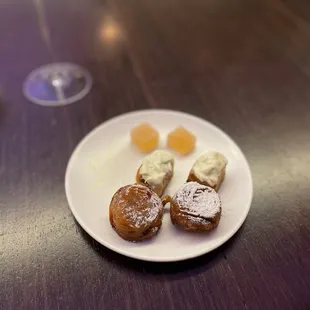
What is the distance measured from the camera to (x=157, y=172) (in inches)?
33.4

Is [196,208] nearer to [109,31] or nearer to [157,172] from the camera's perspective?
[157,172]

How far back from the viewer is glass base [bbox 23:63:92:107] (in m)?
1.20

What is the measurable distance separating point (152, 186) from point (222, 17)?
1.03 m

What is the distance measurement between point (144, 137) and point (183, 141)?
103 mm

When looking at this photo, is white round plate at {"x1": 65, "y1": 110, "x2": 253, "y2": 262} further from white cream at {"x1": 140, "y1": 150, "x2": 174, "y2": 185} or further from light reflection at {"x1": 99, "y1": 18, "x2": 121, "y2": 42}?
light reflection at {"x1": 99, "y1": 18, "x2": 121, "y2": 42}

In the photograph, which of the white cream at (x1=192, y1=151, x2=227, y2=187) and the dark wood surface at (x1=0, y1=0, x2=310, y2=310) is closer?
the dark wood surface at (x1=0, y1=0, x2=310, y2=310)

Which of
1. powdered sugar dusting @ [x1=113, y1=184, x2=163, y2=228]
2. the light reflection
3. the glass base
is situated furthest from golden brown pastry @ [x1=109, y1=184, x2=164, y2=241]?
the light reflection

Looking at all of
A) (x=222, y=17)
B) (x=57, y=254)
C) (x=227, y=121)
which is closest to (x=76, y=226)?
(x=57, y=254)

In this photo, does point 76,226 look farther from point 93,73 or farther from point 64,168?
point 93,73

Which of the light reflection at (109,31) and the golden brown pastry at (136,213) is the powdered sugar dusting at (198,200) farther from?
the light reflection at (109,31)

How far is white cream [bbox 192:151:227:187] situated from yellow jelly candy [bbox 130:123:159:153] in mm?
162

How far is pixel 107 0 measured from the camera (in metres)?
1.69

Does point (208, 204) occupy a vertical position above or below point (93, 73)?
above

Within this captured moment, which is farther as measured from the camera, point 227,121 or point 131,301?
point 227,121
